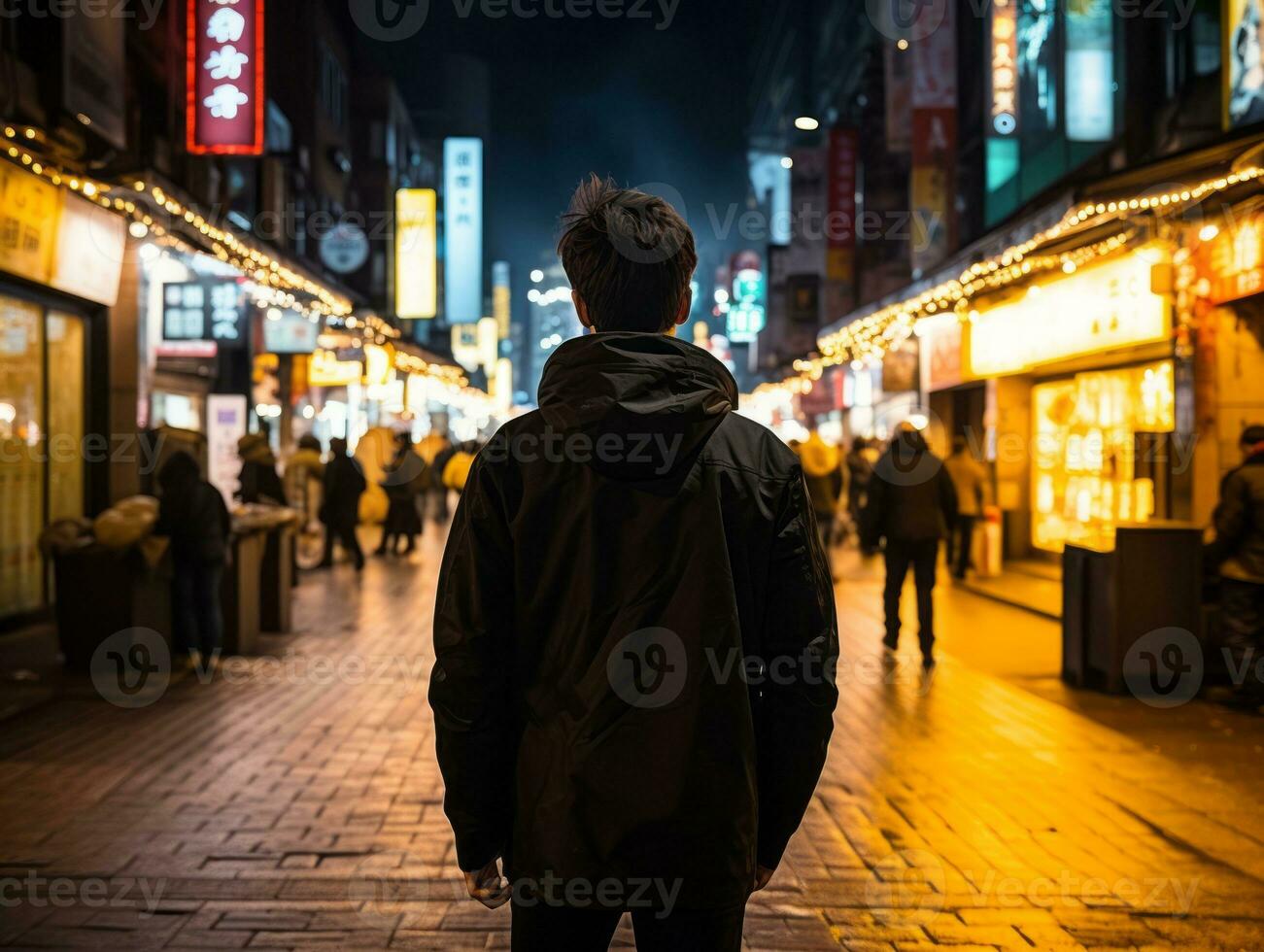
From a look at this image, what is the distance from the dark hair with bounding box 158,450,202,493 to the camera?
8.73 metres

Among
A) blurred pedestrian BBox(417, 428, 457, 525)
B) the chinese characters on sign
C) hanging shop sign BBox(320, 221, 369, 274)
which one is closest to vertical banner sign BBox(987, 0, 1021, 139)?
the chinese characters on sign

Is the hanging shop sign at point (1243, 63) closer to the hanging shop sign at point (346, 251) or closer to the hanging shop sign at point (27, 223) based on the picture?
the hanging shop sign at point (27, 223)

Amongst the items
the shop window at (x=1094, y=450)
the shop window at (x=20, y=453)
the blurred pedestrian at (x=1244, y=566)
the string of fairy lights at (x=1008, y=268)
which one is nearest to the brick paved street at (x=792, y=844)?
the blurred pedestrian at (x=1244, y=566)

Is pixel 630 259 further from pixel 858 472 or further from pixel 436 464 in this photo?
pixel 436 464

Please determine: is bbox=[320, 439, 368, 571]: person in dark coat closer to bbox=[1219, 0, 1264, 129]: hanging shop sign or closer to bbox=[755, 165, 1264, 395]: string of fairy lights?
bbox=[755, 165, 1264, 395]: string of fairy lights

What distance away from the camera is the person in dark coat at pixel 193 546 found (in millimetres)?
8727

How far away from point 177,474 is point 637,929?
758cm

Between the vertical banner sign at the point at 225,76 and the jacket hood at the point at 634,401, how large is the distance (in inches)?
569

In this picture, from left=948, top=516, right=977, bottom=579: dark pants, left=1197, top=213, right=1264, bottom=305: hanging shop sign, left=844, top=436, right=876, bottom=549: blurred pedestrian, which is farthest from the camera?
left=844, top=436, right=876, bottom=549: blurred pedestrian

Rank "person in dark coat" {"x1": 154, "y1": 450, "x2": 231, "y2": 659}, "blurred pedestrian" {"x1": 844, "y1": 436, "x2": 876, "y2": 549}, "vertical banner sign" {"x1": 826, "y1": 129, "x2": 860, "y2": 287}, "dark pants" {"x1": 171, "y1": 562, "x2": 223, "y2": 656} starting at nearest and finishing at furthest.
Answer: "person in dark coat" {"x1": 154, "y1": 450, "x2": 231, "y2": 659} < "dark pants" {"x1": 171, "y1": 562, "x2": 223, "y2": 656} < "blurred pedestrian" {"x1": 844, "y1": 436, "x2": 876, "y2": 549} < "vertical banner sign" {"x1": 826, "y1": 129, "x2": 860, "y2": 287}

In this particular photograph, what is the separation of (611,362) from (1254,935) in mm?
3480

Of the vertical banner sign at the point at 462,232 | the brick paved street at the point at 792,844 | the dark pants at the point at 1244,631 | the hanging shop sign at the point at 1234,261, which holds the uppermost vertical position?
the vertical banner sign at the point at 462,232

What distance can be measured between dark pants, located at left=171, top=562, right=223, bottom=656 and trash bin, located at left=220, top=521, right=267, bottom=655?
510 millimetres

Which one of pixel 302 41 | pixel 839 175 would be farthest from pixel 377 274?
pixel 839 175
